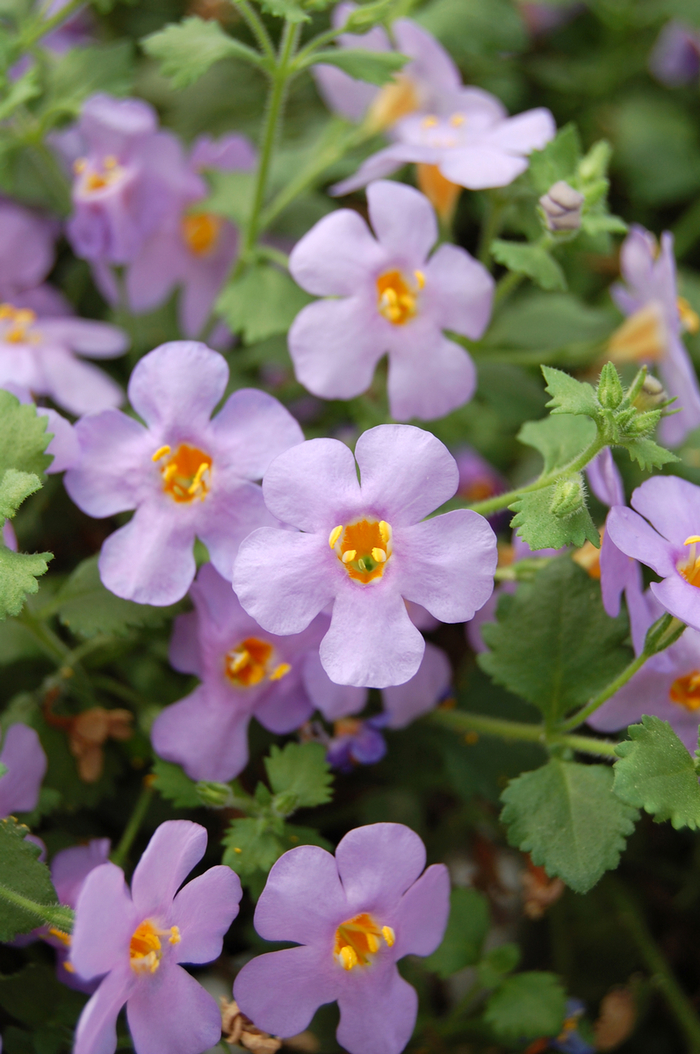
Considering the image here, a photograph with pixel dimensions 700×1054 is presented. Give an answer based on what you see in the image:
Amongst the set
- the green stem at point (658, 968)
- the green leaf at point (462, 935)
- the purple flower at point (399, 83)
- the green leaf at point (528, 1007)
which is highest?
the purple flower at point (399, 83)

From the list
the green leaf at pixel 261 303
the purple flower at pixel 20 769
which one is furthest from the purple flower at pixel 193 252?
the purple flower at pixel 20 769

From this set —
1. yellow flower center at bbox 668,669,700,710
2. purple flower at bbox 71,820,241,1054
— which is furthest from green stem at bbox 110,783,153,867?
yellow flower center at bbox 668,669,700,710

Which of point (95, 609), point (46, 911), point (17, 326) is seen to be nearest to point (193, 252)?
point (17, 326)

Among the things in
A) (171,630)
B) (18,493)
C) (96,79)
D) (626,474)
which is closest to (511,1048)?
(171,630)

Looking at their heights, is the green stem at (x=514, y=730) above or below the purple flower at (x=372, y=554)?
below

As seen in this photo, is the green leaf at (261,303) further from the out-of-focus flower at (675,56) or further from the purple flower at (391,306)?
the out-of-focus flower at (675,56)

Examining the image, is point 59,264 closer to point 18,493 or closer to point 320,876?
point 18,493
